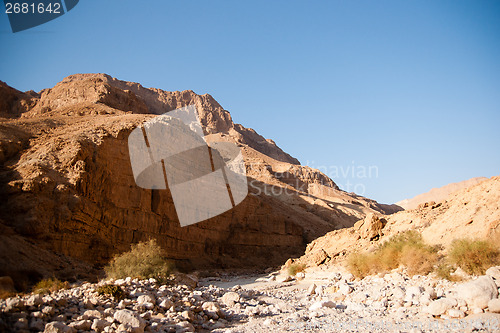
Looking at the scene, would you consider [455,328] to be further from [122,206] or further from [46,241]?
[122,206]

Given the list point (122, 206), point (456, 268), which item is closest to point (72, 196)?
point (122, 206)

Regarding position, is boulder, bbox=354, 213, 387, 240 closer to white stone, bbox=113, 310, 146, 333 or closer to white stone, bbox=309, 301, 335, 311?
white stone, bbox=309, 301, 335, 311

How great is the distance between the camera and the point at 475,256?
43.3 feet

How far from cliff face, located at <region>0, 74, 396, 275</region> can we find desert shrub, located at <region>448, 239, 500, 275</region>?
50.7 ft

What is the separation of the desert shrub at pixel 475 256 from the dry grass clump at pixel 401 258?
1.78 m

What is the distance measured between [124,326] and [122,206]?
54.6ft

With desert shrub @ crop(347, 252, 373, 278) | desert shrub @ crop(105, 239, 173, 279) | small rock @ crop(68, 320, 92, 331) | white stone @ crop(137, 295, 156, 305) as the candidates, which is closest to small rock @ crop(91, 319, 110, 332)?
small rock @ crop(68, 320, 92, 331)

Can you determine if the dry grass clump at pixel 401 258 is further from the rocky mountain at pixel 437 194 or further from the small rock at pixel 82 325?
the rocky mountain at pixel 437 194

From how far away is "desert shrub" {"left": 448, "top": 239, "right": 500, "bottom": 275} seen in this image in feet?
42.3

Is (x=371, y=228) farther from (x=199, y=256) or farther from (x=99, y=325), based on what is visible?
(x=99, y=325)

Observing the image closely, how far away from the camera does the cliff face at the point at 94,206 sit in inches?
734

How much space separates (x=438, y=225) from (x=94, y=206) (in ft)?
59.3

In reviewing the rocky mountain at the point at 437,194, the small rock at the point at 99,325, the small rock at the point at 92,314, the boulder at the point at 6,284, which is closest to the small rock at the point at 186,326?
the small rock at the point at 99,325

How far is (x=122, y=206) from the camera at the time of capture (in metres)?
24.1
